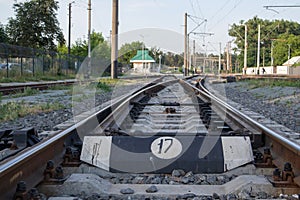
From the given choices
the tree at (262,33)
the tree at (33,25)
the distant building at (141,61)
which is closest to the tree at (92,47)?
the tree at (33,25)

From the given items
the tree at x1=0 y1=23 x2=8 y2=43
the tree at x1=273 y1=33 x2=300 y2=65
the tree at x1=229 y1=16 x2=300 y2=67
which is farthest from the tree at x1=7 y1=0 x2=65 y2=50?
the tree at x1=229 y1=16 x2=300 y2=67

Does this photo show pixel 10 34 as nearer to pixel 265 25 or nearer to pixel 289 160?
pixel 289 160

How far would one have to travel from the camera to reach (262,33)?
4003 inches

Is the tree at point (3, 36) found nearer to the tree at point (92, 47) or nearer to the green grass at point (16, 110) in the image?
the tree at point (92, 47)

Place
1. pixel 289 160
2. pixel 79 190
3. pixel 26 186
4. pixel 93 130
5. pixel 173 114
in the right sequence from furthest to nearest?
pixel 173 114, pixel 93 130, pixel 289 160, pixel 79 190, pixel 26 186

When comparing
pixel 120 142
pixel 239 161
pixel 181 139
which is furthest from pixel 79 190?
pixel 239 161

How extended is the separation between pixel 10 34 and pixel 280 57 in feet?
217

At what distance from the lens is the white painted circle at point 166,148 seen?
11.4 feet

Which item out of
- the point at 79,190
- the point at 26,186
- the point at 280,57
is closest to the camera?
the point at 26,186

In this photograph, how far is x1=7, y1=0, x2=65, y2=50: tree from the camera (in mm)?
44594

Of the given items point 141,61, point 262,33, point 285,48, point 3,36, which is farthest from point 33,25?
point 262,33

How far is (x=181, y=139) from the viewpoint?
3.65 m

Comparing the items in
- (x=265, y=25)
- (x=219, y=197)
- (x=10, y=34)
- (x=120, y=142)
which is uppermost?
(x=265, y=25)

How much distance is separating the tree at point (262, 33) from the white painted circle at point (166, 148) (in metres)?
95.5
